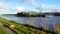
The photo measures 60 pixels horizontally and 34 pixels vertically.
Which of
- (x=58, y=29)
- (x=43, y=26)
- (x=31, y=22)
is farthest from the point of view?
(x=31, y=22)

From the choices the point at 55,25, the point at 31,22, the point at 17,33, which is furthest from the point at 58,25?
the point at 31,22

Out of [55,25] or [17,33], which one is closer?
[17,33]

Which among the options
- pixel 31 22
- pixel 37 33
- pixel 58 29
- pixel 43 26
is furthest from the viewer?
pixel 31 22

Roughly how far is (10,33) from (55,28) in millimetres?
4337

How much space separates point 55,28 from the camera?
59.5 feet

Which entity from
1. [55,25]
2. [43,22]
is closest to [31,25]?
[43,22]

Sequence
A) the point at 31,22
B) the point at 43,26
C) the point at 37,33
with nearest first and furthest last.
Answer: the point at 37,33 → the point at 43,26 → the point at 31,22

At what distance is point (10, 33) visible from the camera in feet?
56.9

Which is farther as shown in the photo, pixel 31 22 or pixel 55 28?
pixel 31 22

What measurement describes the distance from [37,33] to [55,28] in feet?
7.99

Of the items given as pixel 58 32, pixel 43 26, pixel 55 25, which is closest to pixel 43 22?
pixel 43 26

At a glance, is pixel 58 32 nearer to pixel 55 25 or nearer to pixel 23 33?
pixel 55 25

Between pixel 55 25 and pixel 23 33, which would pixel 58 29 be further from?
pixel 23 33

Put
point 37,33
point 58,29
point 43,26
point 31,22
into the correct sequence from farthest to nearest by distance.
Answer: point 31,22 < point 43,26 < point 58,29 < point 37,33
